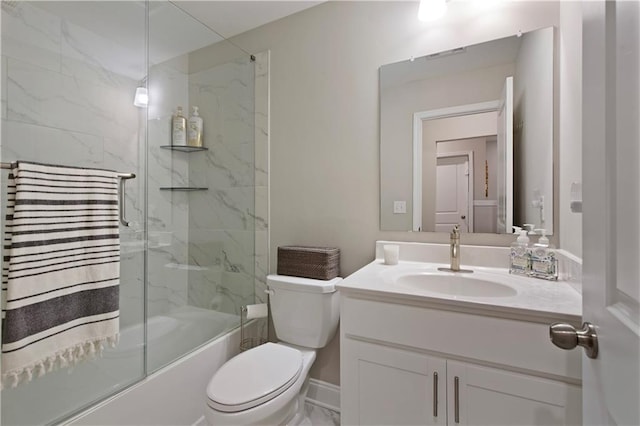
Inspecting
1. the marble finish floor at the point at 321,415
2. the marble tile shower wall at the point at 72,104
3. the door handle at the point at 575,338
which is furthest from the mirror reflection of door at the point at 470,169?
the marble tile shower wall at the point at 72,104

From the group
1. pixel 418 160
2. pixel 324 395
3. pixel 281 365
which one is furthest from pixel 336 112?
pixel 324 395

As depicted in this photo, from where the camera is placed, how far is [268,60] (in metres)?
1.92

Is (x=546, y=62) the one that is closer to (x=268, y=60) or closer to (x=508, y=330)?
(x=508, y=330)

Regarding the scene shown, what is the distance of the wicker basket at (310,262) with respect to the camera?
5.09 ft

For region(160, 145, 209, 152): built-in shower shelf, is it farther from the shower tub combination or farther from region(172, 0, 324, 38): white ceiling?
region(172, 0, 324, 38): white ceiling

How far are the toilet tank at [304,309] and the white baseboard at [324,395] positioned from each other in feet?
1.15

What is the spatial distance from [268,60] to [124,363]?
189 cm

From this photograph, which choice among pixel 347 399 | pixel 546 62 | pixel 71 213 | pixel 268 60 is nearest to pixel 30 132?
pixel 71 213

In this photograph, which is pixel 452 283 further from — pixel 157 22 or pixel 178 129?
pixel 157 22

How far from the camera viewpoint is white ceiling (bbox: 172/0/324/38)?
1.72m

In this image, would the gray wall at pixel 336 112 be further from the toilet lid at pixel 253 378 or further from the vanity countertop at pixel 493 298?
the toilet lid at pixel 253 378

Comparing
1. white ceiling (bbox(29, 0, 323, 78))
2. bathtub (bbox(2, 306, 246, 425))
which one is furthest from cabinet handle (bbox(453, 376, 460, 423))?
A: white ceiling (bbox(29, 0, 323, 78))

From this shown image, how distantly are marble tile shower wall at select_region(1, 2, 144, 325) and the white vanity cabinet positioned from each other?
1311mm

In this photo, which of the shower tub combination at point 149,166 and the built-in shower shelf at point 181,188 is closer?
the shower tub combination at point 149,166
